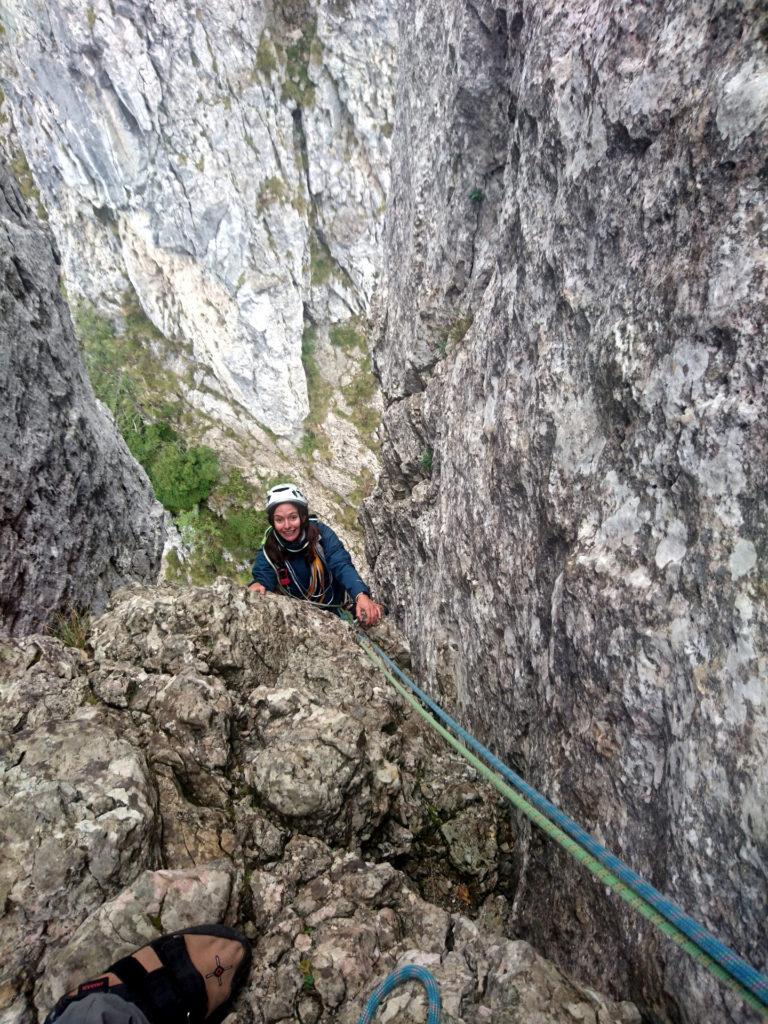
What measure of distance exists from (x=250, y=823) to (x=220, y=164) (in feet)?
153

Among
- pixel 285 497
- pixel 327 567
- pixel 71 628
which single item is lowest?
pixel 71 628

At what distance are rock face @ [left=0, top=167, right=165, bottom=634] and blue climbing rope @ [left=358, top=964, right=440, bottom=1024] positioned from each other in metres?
4.64

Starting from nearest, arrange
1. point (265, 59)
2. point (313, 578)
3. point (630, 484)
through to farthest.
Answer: point (630, 484)
point (313, 578)
point (265, 59)

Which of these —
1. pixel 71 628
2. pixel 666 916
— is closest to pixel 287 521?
pixel 71 628

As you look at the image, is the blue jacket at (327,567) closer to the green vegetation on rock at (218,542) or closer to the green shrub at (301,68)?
the green vegetation on rock at (218,542)

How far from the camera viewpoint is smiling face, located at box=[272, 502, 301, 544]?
20.8 feet

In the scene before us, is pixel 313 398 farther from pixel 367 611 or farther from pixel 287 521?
pixel 367 611

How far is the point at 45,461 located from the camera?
20.6ft

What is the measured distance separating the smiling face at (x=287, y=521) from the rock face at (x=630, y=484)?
192 centimetres

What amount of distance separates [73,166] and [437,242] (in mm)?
46347

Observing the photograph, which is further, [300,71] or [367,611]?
[300,71]

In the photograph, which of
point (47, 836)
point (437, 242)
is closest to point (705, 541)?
point (47, 836)

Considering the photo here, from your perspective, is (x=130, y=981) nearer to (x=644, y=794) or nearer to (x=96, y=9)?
(x=644, y=794)

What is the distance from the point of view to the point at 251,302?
42.0m
